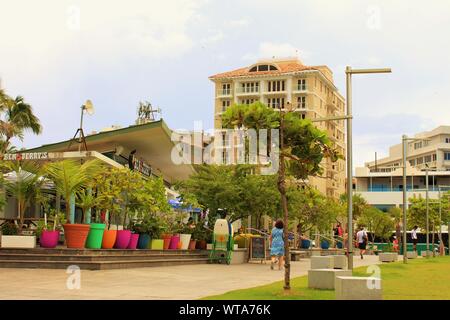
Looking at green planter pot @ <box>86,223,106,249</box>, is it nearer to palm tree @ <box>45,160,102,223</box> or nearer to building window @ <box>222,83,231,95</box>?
palm tree @ <box>45,160,102,223</box>

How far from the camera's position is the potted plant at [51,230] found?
1708 cm

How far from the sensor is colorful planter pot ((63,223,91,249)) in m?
16.7

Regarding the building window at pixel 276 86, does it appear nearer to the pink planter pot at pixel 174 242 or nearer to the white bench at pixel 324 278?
the pink planter pot at pixel 174 242

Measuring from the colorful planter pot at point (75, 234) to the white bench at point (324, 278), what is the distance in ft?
22.4

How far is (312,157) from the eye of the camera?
13.0 metres

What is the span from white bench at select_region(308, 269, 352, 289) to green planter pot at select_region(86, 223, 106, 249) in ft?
22.9

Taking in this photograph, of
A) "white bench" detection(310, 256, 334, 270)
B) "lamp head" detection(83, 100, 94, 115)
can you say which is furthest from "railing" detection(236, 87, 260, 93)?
"white bench" detection(310, 256, 334, 270)

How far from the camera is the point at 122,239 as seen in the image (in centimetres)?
1836

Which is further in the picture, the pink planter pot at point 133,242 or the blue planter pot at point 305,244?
the blue planter pot at point 305,244

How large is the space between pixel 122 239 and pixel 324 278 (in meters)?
7.77

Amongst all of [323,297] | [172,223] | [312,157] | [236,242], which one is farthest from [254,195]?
[323,297]

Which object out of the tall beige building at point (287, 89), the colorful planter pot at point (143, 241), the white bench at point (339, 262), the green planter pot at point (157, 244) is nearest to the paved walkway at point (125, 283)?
the colorful planter pot at point (143, 241)
